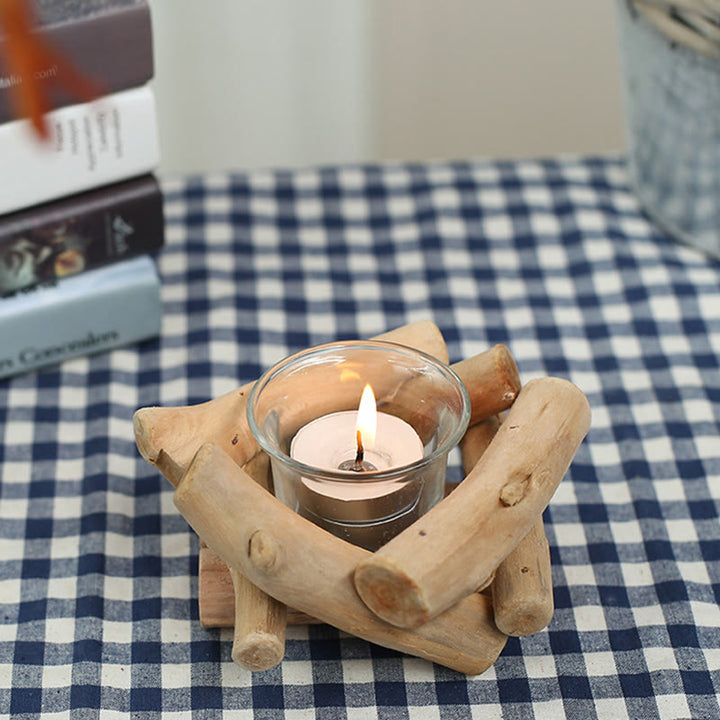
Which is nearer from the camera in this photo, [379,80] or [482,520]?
[482,520]

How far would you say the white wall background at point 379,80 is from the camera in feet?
2.94

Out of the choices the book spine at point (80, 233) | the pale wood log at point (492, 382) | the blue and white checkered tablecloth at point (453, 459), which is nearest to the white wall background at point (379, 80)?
the blue and white checkered tablecloth at point (453, 459)

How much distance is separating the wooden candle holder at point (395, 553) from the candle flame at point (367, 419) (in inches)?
1.7

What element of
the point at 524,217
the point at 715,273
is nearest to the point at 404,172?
the point at 524,217

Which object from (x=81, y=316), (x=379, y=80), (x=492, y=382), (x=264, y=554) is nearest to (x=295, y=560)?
(x=264, y=554)

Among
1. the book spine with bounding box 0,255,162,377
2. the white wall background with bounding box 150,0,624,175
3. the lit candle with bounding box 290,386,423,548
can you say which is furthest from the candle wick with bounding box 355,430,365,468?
the white wall background with bounding box 150,0,624,175

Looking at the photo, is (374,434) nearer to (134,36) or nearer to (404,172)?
(134,36)

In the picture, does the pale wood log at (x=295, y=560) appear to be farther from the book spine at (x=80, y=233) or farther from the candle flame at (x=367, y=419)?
the book spine at (x=80, y=233)

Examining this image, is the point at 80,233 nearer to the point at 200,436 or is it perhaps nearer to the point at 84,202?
the point at 84,202

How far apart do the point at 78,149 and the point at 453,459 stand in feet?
0.76

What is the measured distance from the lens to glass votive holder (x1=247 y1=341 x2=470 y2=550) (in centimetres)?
36

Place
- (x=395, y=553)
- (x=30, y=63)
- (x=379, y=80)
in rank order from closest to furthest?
(x=395, y=553), (x=30, y=63), (x=379, y=80)

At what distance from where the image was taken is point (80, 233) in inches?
20.4

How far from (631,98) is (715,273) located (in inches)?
Result: 4.5
